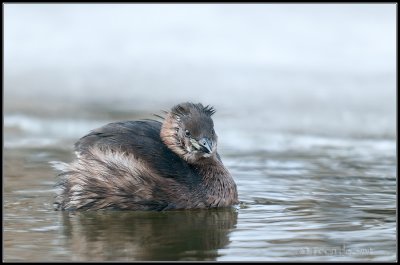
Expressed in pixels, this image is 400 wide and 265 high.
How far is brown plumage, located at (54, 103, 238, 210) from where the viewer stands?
741 cm

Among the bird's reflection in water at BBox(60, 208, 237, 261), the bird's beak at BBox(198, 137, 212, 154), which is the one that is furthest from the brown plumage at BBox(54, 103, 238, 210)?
the bird's reflection in water at BBox(60, 208, 237, 261)

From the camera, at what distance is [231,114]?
43.8 ft

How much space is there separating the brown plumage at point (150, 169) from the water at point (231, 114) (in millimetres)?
161

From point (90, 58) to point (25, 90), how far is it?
2335 millimetres

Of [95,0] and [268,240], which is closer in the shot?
[268,240]

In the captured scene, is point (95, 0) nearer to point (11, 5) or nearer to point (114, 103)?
point (11, 5)

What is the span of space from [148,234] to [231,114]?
22.8 feet

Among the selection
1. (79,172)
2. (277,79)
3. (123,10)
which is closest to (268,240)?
(79,172)

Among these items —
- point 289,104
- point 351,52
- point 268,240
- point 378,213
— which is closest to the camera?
point 268,240

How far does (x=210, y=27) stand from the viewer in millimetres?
18031

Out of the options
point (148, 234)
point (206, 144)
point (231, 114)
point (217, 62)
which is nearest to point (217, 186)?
point (206, 144)

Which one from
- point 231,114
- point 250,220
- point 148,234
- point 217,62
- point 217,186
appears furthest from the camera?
point 217,62

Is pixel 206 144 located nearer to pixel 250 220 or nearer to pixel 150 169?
pixel 150 169

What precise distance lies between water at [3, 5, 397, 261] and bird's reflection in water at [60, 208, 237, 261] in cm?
1
